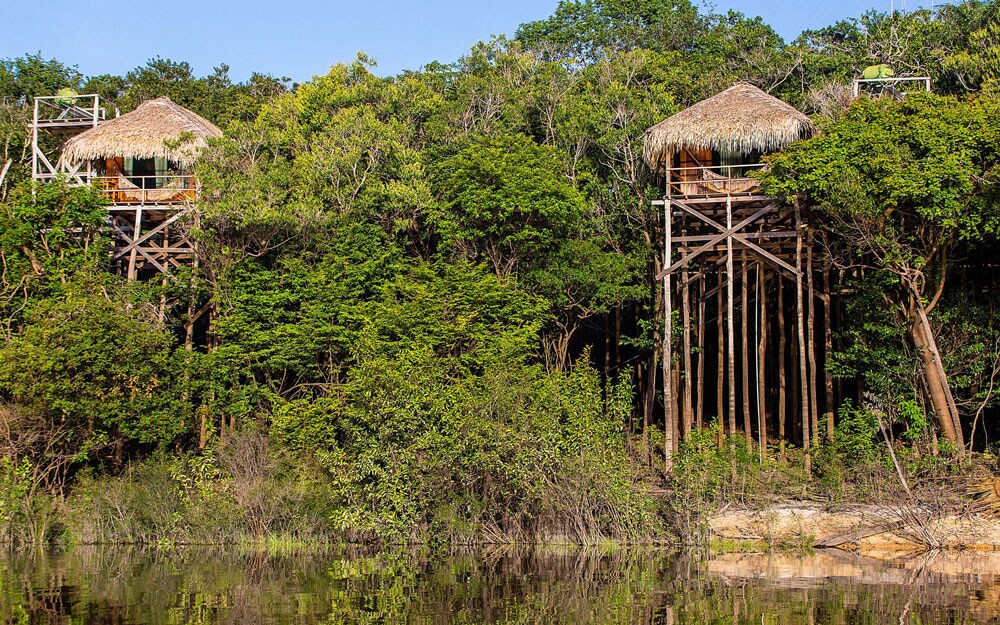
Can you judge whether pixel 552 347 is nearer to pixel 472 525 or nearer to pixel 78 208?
pixel 472 525

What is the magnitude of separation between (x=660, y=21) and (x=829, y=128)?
44.2 ft

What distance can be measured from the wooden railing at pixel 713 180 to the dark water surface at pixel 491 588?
7572 mm

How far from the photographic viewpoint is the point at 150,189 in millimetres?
23906

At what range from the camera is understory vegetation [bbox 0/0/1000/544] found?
58.2 ft

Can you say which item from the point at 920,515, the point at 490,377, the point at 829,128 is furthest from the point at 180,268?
the point at 920,515

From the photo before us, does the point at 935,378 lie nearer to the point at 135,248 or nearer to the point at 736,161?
the point at 736,161

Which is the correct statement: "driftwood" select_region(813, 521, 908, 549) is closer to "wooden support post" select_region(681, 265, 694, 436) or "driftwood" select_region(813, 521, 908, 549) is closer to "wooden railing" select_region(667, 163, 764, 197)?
"wooden support post" select_region(681, 265, 694, 436)

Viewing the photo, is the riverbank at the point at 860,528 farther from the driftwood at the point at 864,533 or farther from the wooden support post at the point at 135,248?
the wooden support post at the point at 135,248

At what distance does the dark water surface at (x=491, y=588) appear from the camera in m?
12.1

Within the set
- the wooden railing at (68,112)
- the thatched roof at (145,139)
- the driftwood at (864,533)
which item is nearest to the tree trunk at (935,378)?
the driftwood at (864,533)

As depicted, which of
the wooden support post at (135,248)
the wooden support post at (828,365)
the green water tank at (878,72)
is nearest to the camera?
the wooden support post at (828,365)

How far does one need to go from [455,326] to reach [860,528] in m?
7.65

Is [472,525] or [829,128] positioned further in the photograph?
[829,128]

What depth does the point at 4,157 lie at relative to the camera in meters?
27.5
